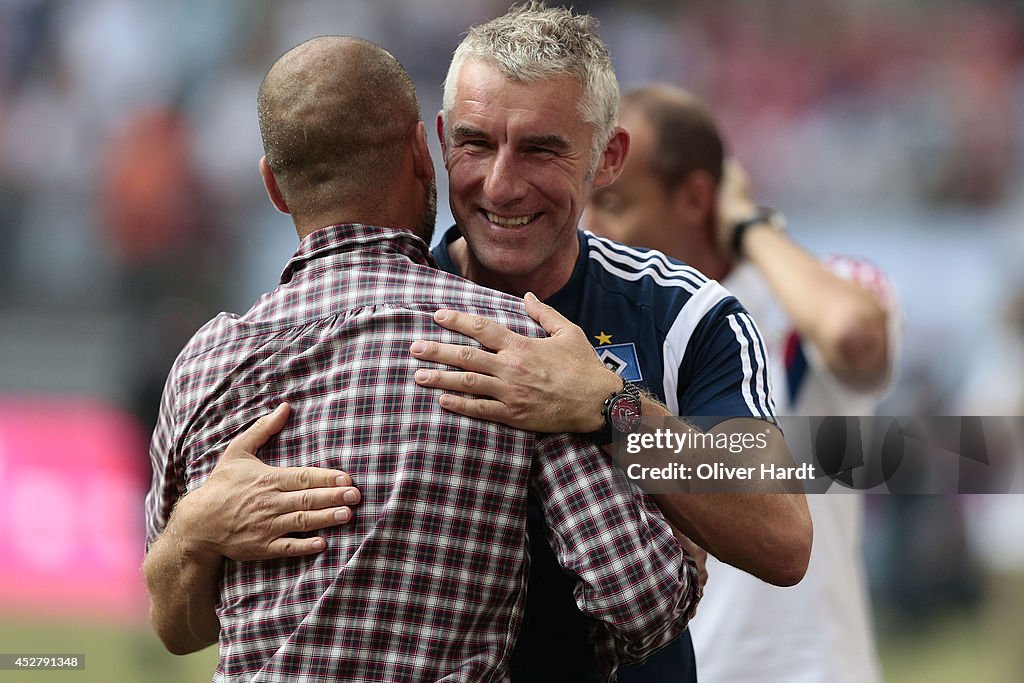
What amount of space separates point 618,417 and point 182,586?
2.43 ft

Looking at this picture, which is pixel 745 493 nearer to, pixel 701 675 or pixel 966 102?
pixel 701 675

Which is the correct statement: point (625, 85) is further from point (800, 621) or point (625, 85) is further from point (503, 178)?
point (503, 178)

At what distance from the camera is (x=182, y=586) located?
1954 millimetres

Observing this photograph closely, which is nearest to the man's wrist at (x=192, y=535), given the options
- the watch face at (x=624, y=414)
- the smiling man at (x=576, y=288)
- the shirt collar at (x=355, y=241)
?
the shirt collar at (x=355, y=241)

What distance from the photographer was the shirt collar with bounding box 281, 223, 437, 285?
190 cm

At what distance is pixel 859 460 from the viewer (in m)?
3.20

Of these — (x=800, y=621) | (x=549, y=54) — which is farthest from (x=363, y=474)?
(x=800, y=621)

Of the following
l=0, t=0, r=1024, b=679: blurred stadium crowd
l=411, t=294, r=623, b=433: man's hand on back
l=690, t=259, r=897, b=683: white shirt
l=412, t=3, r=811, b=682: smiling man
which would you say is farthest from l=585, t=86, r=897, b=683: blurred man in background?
l=0, t=0, r=1024, b=679: blurred stadium crowd

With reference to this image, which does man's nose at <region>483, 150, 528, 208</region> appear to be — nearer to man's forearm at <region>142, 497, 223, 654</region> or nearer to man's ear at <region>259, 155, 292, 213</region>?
man's ear at <region>259, 155, 292, 213</region>

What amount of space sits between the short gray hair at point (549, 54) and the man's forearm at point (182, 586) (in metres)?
0.87

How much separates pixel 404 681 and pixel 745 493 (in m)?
0.60

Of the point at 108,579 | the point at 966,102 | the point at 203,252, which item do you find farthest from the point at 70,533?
the point at 966,102

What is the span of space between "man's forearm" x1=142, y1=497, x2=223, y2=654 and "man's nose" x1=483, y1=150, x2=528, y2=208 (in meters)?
0.73

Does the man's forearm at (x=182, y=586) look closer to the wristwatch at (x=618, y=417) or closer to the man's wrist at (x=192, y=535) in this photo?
the man's wrist at (x=192, y=535)
